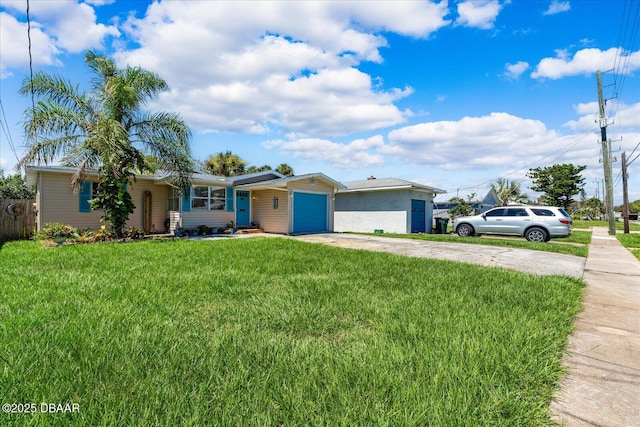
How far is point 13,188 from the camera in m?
33.2

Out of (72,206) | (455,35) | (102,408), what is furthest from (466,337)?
(72,206)

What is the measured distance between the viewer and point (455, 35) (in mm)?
10992

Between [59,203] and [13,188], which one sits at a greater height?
[13,188]

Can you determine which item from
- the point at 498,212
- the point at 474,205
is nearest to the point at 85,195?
the point at 498,212

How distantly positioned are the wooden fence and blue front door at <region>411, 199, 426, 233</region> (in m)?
17.9

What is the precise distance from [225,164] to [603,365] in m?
28.3

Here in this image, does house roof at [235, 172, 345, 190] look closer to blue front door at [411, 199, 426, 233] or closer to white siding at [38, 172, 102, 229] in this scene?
blue front door at [411, 199, 426, 233]

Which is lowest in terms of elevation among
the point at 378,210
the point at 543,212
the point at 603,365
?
the point at 603,365

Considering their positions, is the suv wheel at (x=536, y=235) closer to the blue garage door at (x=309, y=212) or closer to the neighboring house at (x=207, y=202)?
the neighboring house at (x=207, y=202)

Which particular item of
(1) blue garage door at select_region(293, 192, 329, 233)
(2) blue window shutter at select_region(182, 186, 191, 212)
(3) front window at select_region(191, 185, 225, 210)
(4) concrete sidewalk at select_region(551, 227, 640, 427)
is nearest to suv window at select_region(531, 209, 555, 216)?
(4) concrete sidewalk at select_region(551, 227, 640, 427)

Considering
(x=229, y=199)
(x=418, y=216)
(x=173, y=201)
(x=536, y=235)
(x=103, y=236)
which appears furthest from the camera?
(x=418, y=216)

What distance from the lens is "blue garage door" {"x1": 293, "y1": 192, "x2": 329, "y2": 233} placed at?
15.7m

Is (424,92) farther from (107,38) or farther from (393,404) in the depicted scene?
(393,404)

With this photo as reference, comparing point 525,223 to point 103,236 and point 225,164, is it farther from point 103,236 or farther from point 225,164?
point 225,164
